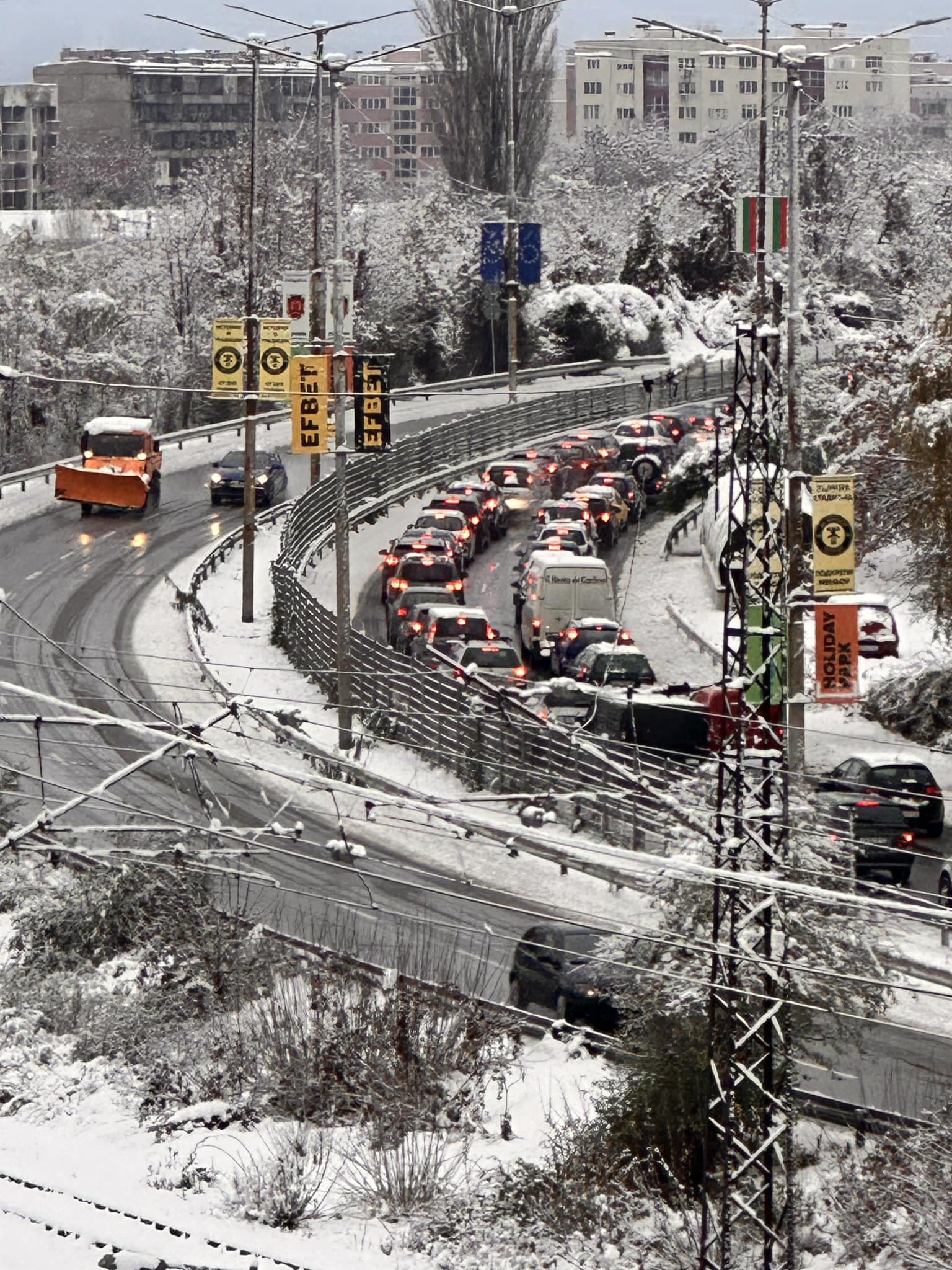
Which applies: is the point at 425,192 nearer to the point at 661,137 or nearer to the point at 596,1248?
the point at 661,137

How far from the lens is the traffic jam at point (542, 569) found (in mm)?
31859

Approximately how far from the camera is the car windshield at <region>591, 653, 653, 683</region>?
31.9 m

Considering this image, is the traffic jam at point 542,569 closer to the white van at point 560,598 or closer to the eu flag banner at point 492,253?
the white van at point 560,598

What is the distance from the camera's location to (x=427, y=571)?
3872 cm

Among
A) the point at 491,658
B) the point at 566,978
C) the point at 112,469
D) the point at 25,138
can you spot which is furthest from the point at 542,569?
the point at 25,138

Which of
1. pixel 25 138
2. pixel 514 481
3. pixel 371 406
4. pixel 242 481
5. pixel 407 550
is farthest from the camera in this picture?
pixel 25 138

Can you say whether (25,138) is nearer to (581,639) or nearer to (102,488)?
(102,488)

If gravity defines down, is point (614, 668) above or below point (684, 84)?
below

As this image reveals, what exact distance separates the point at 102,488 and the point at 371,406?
50.7 ft

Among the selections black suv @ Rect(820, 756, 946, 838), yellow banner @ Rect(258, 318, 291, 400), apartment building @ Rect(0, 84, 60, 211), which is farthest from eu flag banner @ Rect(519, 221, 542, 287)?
apartment building @ Rect(0, 84, 60, 211)

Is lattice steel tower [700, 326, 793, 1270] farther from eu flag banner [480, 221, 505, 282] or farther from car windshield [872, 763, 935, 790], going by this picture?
eu flag banner [480, 221, 505, 282]

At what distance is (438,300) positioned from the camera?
237ft

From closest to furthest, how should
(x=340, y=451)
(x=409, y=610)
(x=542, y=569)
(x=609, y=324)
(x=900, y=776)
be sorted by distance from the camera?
(x=900, y=776), (x=340, y=451), (x=409, y=610), (x=542, y=569), (x=609, y=324)

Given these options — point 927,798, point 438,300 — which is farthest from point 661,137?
point 927,798
